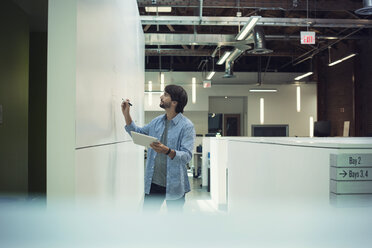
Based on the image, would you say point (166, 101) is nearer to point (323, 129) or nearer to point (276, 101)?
point (323, 129)

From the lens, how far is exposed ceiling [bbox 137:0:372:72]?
233 inches

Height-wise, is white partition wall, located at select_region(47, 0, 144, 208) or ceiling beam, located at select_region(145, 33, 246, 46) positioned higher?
ceiling beam, located at select_region(145, 33, 246, 46)

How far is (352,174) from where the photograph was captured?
2.88 feet

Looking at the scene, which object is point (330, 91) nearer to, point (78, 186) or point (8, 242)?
point (78, 186)

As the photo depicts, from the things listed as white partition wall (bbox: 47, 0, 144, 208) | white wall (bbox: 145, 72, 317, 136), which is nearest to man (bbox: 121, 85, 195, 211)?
white partition wall (bbox: 47, 0, 144, 208)

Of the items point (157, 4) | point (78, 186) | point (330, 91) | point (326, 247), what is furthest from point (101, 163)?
point (330, 91)

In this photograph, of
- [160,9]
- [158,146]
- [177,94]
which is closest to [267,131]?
[160,9]

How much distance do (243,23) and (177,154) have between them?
4552 mm

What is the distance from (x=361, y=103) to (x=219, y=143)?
597 cm

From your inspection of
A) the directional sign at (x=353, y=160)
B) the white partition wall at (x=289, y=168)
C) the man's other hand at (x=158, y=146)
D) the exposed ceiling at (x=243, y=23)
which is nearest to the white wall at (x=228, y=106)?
the exposed ceiling at (x=243, y=23)

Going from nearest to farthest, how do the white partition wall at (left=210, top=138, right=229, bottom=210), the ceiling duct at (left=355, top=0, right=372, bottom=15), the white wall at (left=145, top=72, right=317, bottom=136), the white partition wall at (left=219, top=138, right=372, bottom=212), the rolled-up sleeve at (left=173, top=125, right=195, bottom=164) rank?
the white partition wall at (left=219, top=138, right=372, bottom=212) < the rolled-up sleeve at (left=173, top=125, right=195, bottom=164) < the ceiling duct at (left=355, top=0, right=372, bottom=15) < the white partition wall at (left=210, top=138, right=229, bottom=210) < the white wall at (left=145, top=72, right=317, bottom=136)

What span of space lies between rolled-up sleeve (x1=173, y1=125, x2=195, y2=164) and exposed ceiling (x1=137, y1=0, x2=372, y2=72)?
381 cm

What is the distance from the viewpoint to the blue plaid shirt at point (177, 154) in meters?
2.06

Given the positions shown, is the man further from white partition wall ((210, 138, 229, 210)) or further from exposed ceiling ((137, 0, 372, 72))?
exposed ceiling ((137, 0, 372, 72))
